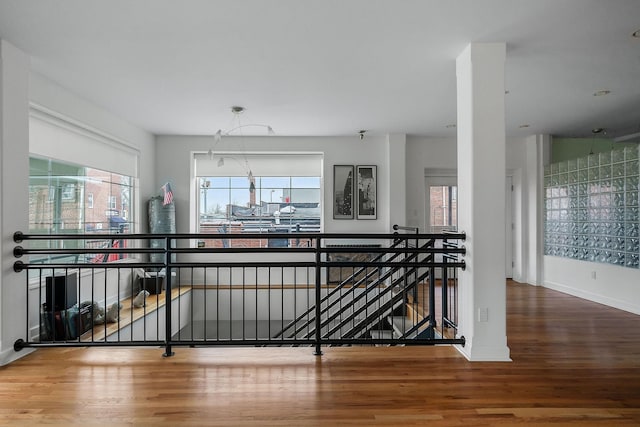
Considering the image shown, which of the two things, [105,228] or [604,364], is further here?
[105,228]

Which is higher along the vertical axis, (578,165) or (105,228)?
(578,165)

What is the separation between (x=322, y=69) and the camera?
398 cm

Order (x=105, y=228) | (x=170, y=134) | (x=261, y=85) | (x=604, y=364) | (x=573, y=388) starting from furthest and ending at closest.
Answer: (x=170, y=134)
(x=105, y=228)
(x=261, y=85)
(x=604, y=364)
(x=573, y=388)

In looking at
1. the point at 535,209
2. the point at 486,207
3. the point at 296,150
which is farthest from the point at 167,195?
the point at 535,209

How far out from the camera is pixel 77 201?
16.8ft

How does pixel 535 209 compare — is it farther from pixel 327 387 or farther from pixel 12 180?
pixel 12 180

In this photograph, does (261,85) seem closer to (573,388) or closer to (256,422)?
(256,422)

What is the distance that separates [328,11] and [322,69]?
1.15 m

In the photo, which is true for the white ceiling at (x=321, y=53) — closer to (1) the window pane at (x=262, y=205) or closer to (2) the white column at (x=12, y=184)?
(2) the white column at (x=12, y=184)

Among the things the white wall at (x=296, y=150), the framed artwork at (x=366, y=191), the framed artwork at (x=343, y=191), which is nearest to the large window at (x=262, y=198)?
the white wall at (x=296, y=150)

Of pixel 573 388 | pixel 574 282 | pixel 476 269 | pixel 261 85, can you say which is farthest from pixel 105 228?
pixel 574 282

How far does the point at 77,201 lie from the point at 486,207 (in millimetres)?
4764

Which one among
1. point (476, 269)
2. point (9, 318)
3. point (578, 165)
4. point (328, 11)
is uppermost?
point (328, 11)

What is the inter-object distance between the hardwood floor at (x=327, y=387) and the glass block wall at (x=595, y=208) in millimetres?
1947
